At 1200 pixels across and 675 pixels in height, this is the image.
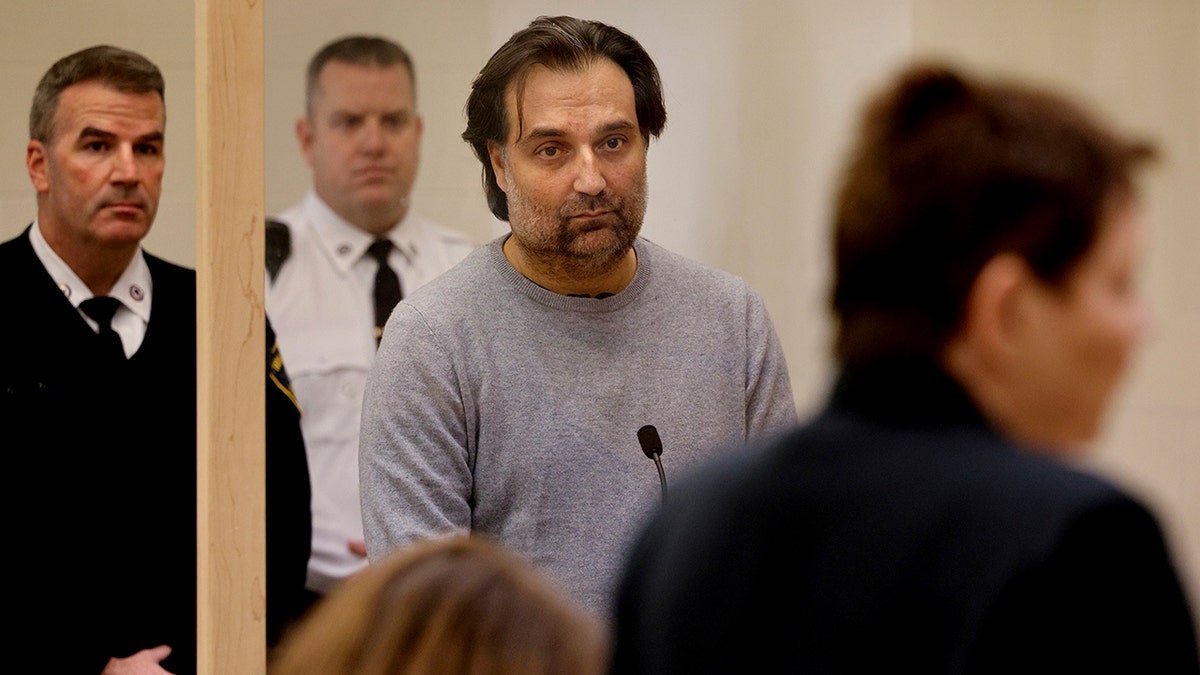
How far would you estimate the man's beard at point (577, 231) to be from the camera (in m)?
2.13

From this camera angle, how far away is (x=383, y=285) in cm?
342

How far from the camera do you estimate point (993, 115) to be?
35.5 inches

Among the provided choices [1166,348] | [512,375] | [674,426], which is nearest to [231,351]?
[512,375]

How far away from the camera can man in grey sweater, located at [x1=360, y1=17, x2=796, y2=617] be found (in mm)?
2045

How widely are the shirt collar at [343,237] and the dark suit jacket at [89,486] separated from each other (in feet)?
2.53

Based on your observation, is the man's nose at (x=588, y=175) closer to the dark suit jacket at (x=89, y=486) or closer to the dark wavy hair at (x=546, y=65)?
the dark wavy hair at (x=546, y=65)

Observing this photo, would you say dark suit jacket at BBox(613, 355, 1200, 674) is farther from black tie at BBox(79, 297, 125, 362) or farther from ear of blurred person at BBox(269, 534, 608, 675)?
black tie at BBox(79, 297, 125, 362)

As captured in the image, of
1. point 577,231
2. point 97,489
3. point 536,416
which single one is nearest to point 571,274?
point 577,231

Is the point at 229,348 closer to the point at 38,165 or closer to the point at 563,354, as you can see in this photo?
the point at 563,354

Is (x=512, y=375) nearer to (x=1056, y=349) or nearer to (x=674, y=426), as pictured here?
(x=674, y=426)

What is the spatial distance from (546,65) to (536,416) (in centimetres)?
54

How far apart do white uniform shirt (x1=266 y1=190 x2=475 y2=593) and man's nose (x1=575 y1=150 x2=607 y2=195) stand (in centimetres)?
128

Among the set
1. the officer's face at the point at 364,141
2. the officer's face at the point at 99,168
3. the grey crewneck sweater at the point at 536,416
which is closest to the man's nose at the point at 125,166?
the officer's face at the point at 99,168

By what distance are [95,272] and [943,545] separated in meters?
2.18
